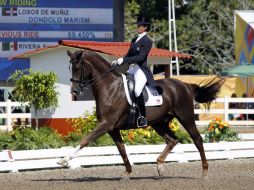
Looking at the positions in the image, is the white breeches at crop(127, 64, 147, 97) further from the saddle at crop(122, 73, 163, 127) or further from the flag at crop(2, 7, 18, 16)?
the flag at crop(2, 7, 18, 16)

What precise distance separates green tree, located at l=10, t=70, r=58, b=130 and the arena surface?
254 inches

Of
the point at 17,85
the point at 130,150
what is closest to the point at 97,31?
the point at 17,85

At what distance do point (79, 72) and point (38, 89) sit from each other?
977cm

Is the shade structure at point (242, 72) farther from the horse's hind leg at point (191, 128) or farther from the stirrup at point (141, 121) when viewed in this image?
the stirrup at point (141, 121)

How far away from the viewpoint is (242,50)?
4416cm

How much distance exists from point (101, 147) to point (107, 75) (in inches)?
156

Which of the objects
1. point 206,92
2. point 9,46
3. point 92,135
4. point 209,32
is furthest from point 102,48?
point 209,32

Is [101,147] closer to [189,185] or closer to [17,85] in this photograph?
[189,185]

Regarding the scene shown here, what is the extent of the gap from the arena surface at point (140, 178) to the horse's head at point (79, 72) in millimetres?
1774

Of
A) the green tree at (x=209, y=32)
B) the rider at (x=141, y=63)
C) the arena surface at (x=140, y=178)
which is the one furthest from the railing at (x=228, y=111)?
the green tree at (x=209, y=32)

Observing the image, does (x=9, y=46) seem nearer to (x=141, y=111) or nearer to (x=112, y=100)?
(x=141, y=111)

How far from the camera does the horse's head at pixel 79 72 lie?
1594cm

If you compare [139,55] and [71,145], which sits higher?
[139,55]

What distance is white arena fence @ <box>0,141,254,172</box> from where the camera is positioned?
18.7 metres
